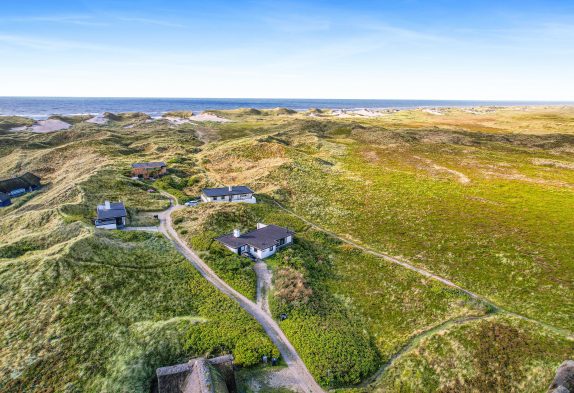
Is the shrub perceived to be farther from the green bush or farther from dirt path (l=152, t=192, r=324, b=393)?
dirt path (l=152, t=192, r=324, b=393)

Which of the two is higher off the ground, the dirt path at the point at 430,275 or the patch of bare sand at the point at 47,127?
the patch of bare sand at the point at 47,127

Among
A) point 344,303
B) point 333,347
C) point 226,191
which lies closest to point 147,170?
point 226,191

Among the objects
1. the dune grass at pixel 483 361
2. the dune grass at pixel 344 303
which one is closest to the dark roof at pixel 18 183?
the dune grass at pixel 344 303

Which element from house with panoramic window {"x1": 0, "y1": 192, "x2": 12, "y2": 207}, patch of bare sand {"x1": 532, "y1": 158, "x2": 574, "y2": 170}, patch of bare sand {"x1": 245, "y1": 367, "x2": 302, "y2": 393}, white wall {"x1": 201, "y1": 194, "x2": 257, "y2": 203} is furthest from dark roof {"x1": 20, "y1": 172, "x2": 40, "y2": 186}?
patch of bare sand {"x1": 532, "y1": 158, "x2": 574, "y2": 170}

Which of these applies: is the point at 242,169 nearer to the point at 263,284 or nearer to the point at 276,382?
the point at 263,284

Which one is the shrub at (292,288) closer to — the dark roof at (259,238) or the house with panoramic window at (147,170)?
the dark roof at (259,238)

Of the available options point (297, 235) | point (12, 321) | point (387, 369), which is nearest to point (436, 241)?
Answer: point (297, 235)
